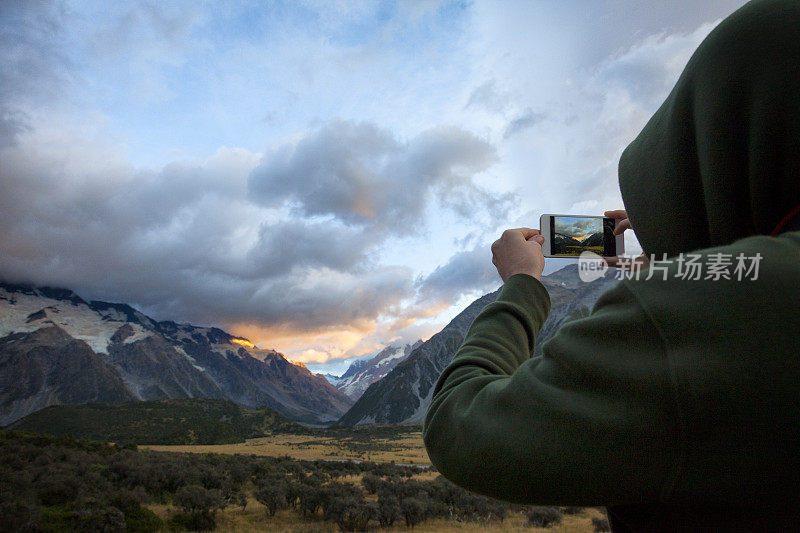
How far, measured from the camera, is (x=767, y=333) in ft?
2.08

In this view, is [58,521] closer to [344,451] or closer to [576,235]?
[576,235]

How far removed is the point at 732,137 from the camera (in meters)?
0.90

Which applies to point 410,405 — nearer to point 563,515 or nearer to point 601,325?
point 563,515

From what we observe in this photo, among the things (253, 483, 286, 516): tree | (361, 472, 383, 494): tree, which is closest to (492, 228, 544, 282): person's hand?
(253, 483, 286, 516): tree

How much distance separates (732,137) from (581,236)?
1.32 meters

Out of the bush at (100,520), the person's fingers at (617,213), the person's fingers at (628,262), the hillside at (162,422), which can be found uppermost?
the person's fingers at (617,213)

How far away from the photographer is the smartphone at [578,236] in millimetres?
2070

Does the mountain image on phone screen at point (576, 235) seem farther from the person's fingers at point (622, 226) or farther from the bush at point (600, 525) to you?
the bush at point (600, 525)

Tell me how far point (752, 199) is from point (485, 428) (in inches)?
26.7

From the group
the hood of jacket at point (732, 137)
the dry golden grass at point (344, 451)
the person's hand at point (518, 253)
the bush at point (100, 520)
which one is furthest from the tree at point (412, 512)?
the dry golden grass at point (344, 451)

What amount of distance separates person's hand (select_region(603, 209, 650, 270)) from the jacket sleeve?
873mm

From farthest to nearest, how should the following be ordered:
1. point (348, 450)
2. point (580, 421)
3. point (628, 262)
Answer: point (348, 450), point (628, 262), point (580, 421)

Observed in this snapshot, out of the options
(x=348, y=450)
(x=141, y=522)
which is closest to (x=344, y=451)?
(x=348, y=450)

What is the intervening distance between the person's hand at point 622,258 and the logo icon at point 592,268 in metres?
0.03
